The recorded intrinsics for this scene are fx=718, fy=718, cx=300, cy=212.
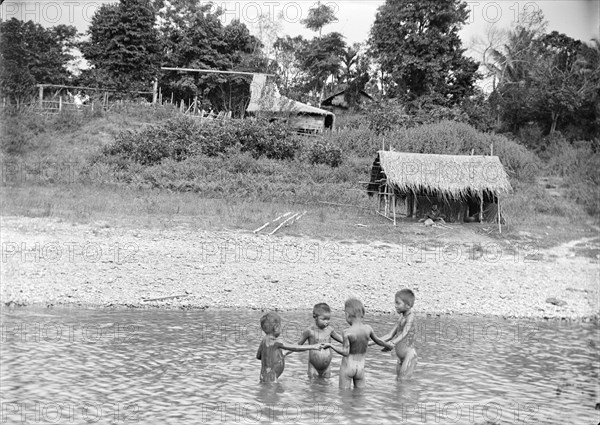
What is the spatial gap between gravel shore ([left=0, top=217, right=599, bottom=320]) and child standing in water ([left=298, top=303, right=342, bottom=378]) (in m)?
5.63

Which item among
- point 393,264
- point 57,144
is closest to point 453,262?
point 393,264

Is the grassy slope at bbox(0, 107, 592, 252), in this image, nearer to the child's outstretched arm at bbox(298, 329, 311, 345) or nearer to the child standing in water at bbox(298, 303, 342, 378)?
the child standing in water at bbox(298, 303, 342, 378)

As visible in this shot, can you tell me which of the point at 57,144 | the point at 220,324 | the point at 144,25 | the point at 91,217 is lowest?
the point at 220,324

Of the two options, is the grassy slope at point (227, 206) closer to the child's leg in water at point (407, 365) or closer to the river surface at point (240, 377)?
the river surface at point (240, 377)

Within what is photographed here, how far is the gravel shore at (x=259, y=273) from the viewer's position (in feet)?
51.2

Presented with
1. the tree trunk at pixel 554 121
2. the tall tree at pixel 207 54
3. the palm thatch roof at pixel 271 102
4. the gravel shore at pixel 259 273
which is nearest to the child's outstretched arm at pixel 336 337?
the gravel shore at pixel 259 273

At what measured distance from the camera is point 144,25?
158 ft

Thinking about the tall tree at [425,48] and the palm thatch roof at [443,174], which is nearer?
the palm thatch roof at [443,174]

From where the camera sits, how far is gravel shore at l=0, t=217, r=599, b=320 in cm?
1559

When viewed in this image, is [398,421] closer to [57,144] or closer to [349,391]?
[349,391]

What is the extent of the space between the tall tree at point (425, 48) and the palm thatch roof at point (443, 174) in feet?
70.3

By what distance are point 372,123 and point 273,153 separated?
891 cm

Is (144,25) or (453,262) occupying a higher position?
(144,25)

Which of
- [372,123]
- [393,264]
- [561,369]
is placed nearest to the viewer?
[561,369]
